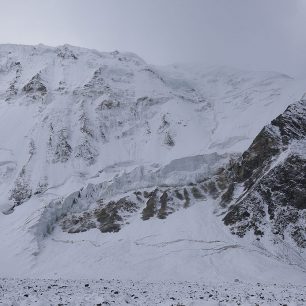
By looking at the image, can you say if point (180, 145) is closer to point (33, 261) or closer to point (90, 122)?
point (90, 122)

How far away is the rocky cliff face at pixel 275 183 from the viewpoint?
Result: 180 feet

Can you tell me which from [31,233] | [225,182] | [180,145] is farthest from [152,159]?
[31,233]

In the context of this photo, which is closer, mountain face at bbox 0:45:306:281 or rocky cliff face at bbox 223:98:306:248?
mountain face at bbox 0:45:306:281

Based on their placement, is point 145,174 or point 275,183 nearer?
point 275,183

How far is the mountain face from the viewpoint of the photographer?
52969mm

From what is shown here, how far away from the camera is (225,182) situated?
71.0 m

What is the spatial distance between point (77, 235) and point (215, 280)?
88.0 feet

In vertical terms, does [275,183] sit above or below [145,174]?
above

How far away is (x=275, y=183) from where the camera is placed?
2320 inches

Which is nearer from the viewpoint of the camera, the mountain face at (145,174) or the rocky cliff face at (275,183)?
the mountain face at (145,174)

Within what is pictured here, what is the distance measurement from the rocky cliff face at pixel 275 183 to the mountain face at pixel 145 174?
0.55 ft

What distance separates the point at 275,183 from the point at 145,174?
25.3m

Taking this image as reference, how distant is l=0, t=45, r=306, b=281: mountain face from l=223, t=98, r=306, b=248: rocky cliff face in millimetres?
167

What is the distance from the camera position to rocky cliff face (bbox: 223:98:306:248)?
54.9 m
